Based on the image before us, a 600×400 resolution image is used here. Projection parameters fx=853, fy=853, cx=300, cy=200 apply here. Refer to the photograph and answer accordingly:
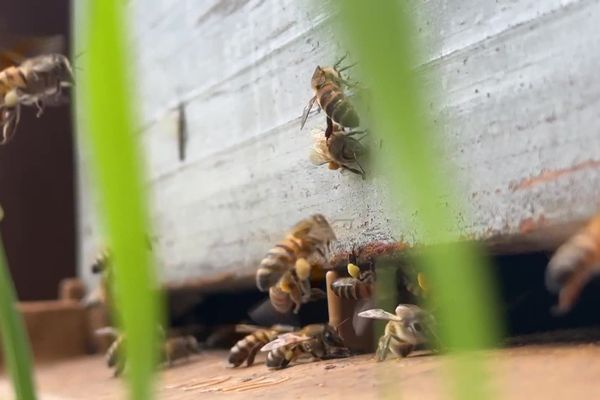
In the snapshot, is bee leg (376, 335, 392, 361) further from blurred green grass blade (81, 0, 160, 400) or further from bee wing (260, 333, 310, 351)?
blurred green grass blade (81, 0, 160, 400)

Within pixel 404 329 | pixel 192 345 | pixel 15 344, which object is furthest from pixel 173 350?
pixel 15 344

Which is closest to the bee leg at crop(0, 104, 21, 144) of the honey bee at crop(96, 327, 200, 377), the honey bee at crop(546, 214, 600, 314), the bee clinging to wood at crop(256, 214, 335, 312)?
the honey bee at crop(96, 327, 200, 377)

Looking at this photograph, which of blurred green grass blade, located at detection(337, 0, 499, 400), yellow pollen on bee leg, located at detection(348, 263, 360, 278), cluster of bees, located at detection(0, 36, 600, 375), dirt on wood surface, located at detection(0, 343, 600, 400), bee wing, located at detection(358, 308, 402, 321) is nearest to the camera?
blurred green grass blade, located at detection(337, 0, 499, 400)

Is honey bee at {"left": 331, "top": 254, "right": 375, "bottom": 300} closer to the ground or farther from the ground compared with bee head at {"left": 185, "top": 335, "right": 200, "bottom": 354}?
farther from the ground

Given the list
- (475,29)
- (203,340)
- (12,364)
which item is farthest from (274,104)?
(12,364)

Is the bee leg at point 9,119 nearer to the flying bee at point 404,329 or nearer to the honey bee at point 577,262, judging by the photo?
the flying bee at point 404,329

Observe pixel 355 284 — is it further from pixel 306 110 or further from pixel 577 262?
pixel 577 262
